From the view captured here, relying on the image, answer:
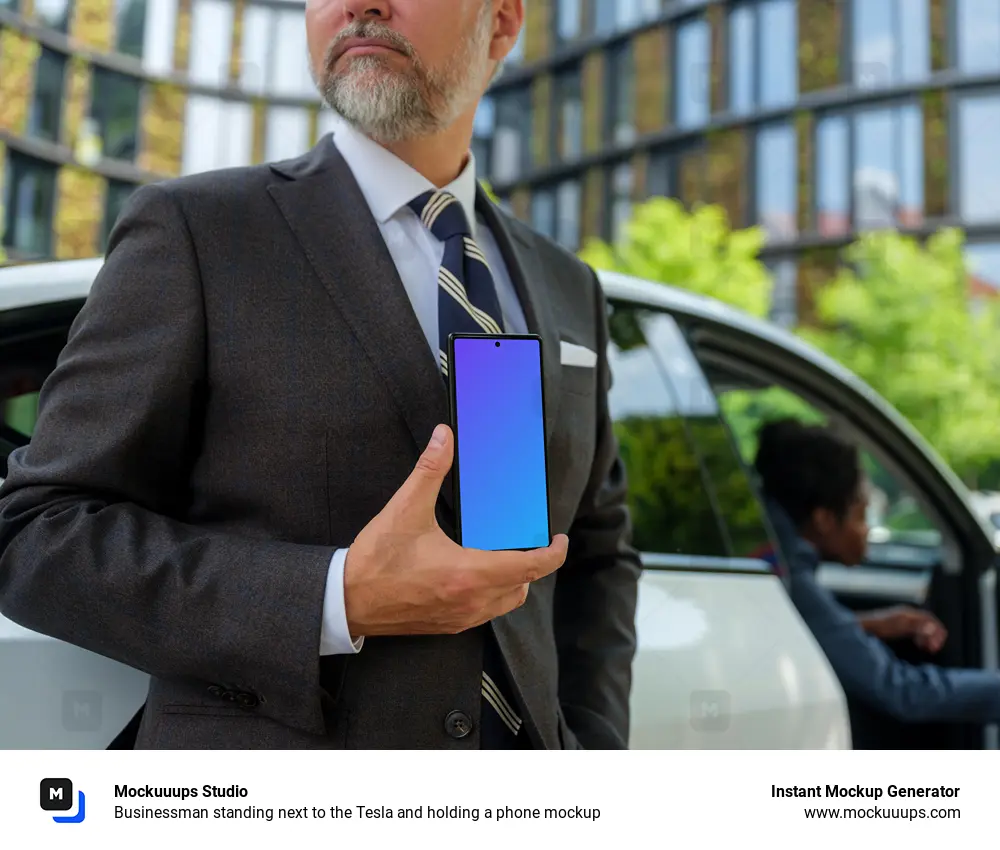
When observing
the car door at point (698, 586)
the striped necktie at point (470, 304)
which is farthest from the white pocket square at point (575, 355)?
the car door at point (698, 586)

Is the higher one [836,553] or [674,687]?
[836,553]

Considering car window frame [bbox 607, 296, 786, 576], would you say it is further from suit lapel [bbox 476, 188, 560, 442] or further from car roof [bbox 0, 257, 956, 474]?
suit lapel [bbox 476, 188, 560, 442]

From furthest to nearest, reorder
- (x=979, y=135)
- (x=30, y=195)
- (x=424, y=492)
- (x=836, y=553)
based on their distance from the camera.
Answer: (x=979, y=135), (x=30, y=195), (x=836, y=553), (x=424, y=492)

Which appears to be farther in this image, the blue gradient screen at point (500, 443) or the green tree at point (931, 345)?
the green tree at point (931, 345)

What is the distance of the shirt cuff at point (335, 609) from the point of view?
3.07 feet

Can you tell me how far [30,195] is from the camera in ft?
59.5

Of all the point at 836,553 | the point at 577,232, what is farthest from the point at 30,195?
the point at 836,553

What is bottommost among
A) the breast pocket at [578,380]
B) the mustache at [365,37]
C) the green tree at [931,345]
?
the breast pocket at [578,380]

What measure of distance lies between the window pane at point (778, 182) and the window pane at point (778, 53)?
2.02 ft

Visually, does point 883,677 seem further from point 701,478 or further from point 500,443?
point 500,443

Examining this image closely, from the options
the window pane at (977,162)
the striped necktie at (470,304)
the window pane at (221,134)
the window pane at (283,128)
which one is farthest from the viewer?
the window pane at (977,162)
